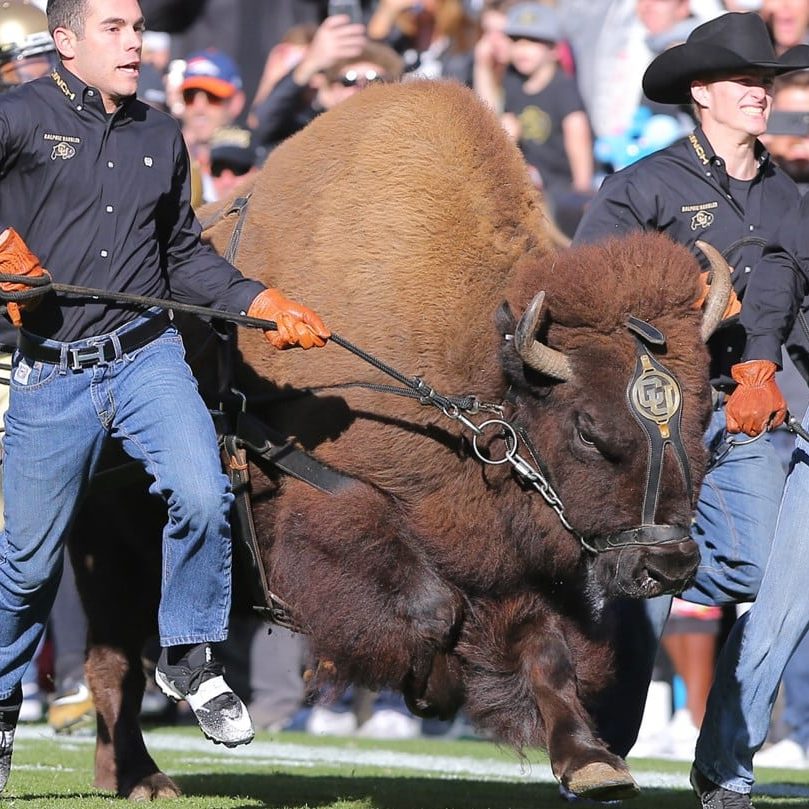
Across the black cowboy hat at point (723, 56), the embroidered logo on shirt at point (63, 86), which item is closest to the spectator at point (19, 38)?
the embroidered logo on shirt at point (63, 86)

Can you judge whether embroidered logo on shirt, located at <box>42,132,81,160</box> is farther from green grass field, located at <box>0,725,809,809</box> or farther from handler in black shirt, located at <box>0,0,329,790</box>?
green grass field, located at <box>0,725,809,809</box>

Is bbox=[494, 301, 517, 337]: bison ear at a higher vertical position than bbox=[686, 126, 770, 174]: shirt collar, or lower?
lower

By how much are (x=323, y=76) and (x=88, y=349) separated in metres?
5.10

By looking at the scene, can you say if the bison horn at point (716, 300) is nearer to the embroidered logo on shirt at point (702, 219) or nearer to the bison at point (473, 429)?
the bison at point (473, 429)

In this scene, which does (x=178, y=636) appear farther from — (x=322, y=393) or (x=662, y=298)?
(x=662, y=298)

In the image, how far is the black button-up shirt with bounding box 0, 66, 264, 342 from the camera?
5273mm

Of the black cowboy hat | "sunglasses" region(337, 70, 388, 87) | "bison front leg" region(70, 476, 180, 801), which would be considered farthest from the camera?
"sunglasses" region(337, 70, 388, 87)

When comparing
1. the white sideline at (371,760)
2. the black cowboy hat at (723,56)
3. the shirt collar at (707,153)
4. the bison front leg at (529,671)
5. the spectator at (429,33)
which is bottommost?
the white sideline at (371,760)

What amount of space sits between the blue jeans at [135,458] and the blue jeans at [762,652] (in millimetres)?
1748

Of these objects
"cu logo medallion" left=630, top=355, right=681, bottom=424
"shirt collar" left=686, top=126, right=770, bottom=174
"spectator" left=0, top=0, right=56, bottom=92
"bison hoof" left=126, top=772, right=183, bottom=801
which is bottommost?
"bison hoof" left=126, top=772, right=183, bottom=801

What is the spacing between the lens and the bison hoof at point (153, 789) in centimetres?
653

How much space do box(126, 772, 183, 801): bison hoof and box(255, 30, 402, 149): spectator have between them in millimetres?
4214

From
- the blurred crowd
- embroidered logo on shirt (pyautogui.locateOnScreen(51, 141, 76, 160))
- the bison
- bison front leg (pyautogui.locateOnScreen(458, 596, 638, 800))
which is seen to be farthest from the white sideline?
embroidered logo on shirt (pyautogui.locateOnScreen(51, 141, 76, 160))

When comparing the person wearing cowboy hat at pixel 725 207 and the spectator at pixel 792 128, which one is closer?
the person wearing cowboy hat at pixel 725 207
